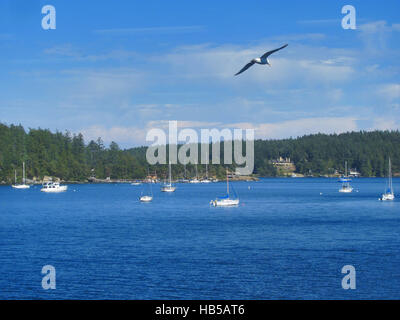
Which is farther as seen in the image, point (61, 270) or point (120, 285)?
point (61, 270)

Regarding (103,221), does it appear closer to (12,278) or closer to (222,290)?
(12,278)

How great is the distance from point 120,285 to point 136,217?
51.6 m

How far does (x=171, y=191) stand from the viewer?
611ft

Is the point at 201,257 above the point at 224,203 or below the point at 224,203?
below

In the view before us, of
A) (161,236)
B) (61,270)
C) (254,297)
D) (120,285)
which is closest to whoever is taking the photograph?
(254,297)

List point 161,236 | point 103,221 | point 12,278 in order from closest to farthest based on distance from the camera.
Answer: point 12,278 < point 161,236 < point 103,221

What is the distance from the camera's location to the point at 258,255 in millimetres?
47781

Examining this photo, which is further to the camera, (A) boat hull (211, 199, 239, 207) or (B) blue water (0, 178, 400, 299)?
(A) boat hull (211, 199, 239, 207)

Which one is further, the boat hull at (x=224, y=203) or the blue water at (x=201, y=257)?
the boat hull at (x=224, y=203)

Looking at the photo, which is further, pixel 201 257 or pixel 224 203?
pixel 224 203

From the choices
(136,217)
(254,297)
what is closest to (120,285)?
(254,297)
